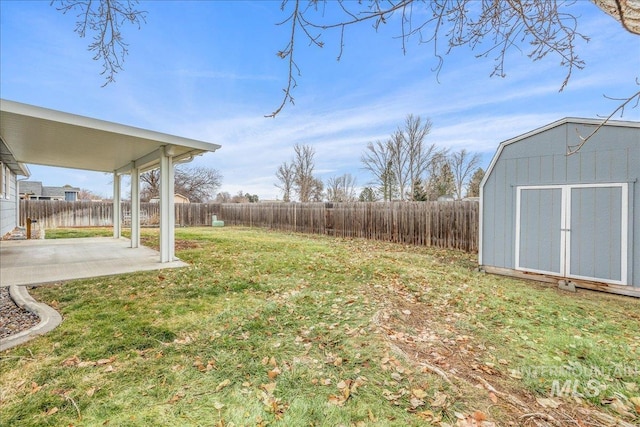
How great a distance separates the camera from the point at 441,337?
3.09 m

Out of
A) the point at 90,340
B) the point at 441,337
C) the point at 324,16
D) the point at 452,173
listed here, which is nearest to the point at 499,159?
the point at 441,337

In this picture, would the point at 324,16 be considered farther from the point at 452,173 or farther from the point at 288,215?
the point at 452,173

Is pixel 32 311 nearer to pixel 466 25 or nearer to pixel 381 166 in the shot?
pixel 466 25

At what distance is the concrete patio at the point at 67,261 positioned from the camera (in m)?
5.05

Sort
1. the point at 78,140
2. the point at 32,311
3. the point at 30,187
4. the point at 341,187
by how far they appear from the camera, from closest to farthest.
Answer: the point at 32,311 → the point at 78,140 → the point at 30,187 → the point at 341,187

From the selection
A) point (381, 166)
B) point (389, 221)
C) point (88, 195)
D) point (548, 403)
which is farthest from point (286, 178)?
point (548, 403)

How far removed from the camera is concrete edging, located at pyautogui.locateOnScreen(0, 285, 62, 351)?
2787mm

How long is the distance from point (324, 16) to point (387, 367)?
121 inches

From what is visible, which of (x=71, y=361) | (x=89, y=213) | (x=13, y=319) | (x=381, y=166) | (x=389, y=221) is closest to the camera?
(x=71, y=361)

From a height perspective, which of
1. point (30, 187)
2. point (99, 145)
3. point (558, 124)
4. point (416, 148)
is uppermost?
point (416, 148)

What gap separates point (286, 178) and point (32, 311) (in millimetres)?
29261

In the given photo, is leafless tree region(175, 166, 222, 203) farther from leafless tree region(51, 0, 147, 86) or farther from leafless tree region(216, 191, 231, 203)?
leafless tree region(51, 0, 147, 86)

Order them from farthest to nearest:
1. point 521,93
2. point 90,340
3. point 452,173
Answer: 1. point 452,173
2. point 521,93
3. point 90,340

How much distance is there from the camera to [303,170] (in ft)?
102
